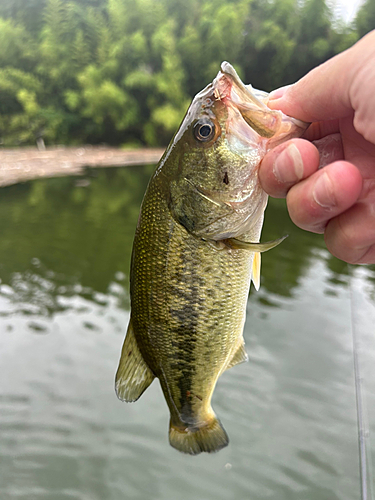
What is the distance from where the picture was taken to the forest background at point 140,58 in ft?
106

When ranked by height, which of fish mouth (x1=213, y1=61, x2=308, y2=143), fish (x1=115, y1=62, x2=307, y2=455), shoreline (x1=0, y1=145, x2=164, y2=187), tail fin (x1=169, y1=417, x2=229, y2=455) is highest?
fish mouth (x1=213, y1=61, x2=308, y2=143)

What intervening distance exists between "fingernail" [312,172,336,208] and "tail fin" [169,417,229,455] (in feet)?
3.94

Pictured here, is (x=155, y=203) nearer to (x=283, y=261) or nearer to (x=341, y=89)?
(x=341, y=89)

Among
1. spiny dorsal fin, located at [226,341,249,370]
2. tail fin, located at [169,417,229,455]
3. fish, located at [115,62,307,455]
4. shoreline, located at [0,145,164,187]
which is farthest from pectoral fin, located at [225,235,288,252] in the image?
shoreline, located at [0,145,164,187]

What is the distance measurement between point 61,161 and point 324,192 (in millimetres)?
23753

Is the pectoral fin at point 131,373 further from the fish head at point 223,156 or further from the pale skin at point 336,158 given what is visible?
the pale skin at point 336,158

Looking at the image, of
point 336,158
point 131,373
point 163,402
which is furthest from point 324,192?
point 163,402

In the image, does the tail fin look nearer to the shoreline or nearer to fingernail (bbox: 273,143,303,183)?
fingernail (bbox: 273,143,303,183)

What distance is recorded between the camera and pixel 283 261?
8.89 metres

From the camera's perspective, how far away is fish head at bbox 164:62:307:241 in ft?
4.41

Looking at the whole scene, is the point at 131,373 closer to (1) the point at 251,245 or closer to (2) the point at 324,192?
(1) the point at 251,245

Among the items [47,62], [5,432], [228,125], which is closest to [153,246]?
[228,125]

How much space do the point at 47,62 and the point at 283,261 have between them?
37.3 metres

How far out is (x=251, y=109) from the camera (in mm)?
1332
